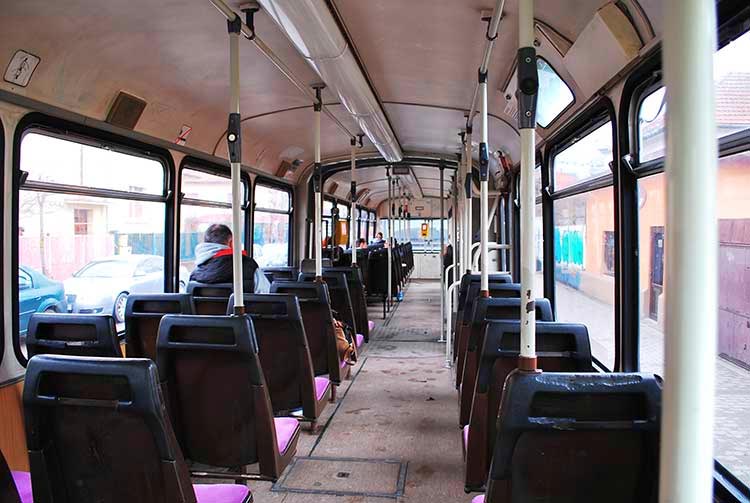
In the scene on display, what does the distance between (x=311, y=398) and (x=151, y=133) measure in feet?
7.41

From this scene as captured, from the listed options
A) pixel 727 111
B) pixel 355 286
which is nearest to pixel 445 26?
pixel 727 111

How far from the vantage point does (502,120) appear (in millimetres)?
4609

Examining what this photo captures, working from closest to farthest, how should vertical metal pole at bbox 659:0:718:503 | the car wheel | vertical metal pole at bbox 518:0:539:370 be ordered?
vertical metal pole at bbox 659:0:718:503 < vertical metal pole at bbox 518:0:539:370 < the car wheel

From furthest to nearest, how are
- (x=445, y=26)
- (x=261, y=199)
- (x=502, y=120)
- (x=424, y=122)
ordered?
(x=261, y=199) → (x=424, y=122) → (x=502, y=120) → (x=445, y=26)

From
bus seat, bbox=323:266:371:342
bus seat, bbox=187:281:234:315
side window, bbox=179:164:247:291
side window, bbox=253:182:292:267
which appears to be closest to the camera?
bus seat, bbox=187:281:234:315

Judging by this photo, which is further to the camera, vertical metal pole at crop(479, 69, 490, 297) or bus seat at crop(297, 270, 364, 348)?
bus seat at crop(297, 270, 364, 348)

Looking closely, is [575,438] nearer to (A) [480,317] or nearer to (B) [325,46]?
(A) [480,317]

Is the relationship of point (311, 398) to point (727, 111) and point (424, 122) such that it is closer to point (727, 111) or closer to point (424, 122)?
point (727, 111)

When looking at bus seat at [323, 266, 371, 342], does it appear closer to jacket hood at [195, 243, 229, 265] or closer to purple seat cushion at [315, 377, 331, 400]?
jacket hood at [195, 243, 229, 265]

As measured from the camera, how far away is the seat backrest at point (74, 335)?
7.09ft

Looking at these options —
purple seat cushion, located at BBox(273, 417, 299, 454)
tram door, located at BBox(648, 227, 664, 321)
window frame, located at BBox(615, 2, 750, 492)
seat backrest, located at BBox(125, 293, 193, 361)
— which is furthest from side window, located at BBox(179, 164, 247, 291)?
tram door, located at BBox(648, 227, 664, 321)

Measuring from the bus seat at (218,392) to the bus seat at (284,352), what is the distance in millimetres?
533

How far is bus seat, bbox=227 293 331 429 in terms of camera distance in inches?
106

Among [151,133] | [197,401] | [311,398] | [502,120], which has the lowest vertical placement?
[311,398]
